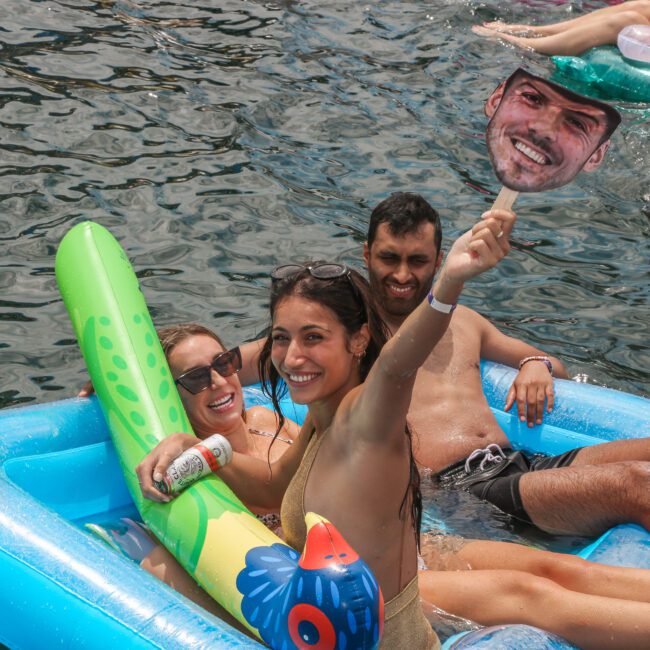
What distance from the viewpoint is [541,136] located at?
227 centimetres

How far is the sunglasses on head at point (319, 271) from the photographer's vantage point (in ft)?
8.90

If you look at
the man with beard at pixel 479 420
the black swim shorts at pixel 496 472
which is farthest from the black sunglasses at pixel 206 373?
the black swim shorts at pixel 496 472

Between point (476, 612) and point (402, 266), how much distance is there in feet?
5.06

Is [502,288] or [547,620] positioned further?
[502,288]

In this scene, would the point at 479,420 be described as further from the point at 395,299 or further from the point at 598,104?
the point at 598,104

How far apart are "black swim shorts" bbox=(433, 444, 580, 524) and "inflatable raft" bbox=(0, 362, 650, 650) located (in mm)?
266

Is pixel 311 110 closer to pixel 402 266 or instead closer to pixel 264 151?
pixel 264 151

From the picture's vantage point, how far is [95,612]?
2814 millimetres

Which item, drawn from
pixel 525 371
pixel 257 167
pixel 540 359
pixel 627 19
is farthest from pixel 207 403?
pixel 627 19

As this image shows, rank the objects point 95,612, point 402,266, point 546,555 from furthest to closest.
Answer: point 402,266 < point 546,555 < point 95,612

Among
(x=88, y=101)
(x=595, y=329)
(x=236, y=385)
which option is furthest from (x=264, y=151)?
(x=236, y=385)

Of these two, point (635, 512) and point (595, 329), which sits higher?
point (635, 512)

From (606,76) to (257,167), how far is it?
300 centimetres

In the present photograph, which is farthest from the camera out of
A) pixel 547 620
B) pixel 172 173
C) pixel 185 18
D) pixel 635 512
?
pixel 185 18
